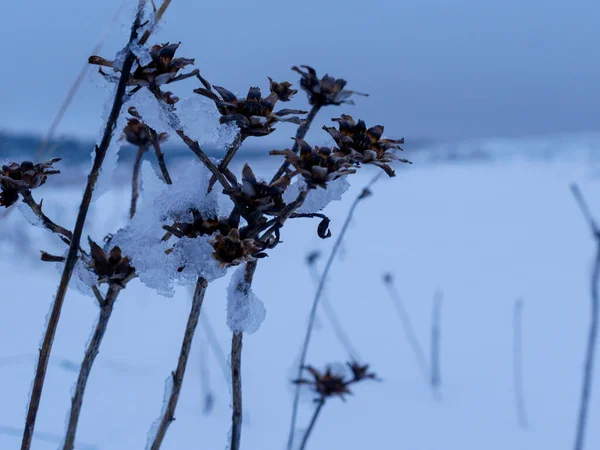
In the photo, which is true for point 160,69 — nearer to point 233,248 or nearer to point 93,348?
point 233,248

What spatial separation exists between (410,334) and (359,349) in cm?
27

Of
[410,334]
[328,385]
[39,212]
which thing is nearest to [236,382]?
[39,212]

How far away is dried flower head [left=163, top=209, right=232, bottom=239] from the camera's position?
1.69 ft

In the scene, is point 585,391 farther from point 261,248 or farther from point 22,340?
point 22,340

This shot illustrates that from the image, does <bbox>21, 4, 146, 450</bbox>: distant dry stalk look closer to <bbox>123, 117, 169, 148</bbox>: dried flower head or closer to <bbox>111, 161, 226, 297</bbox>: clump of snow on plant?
<bbox>111, 161, 226, 297</bbox>: clump of snow on plant

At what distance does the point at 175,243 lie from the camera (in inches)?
21.5

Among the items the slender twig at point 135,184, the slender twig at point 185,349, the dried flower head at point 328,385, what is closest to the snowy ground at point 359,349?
the dried flower head at point 328,385

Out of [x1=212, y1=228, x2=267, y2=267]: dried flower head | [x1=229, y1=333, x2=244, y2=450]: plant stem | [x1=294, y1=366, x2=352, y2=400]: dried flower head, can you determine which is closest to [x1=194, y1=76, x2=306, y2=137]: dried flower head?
[x1=212, y1=228, x2=267, y2=267]: dried flower head

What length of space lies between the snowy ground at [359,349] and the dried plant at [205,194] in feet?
1.95

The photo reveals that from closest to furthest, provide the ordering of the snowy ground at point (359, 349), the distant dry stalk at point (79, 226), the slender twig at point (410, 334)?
the distant dry stalk at point (79, 226) → the snowy ground at point (359, 349) → the slender twig at point (410, 334)

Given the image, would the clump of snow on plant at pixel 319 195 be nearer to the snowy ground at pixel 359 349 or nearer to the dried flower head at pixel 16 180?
the dried flower head at pixel 16 180

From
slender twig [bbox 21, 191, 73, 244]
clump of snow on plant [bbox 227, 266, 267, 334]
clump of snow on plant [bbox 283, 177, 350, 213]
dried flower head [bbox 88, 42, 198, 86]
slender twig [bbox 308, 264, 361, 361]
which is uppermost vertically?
slender twig [bbox 308, 264, 361, 361]

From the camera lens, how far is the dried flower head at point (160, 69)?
501 mm

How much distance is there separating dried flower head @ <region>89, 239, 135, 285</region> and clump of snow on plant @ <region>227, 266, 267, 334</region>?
4.5 inches
